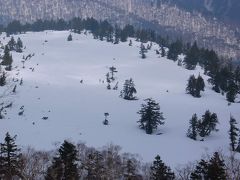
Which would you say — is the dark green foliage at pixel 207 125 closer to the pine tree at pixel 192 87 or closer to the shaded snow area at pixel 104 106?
the shaded snow area at pixel 104 106

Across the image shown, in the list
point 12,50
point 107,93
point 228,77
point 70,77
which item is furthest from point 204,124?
point 12,50

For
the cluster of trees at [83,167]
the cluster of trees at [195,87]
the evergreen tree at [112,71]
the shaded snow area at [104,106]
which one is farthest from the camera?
the evergreen tree at [112,71]

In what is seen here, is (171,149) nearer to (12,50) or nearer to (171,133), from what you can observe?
(171,133)

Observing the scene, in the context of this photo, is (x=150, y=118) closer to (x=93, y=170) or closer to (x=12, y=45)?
(x=93, y=170)

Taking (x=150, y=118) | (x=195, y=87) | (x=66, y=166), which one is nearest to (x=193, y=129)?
(x=150, y=118)

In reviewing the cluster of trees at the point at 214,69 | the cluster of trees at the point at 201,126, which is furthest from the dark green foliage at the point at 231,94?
the cluster of trees at the point at 201,126

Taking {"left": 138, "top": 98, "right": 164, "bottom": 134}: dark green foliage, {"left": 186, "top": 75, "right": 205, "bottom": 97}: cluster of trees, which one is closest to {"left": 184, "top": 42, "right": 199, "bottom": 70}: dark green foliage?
{"left": 186, "top": 75, "right": 205, "bottom": 97}: cluster of trees
